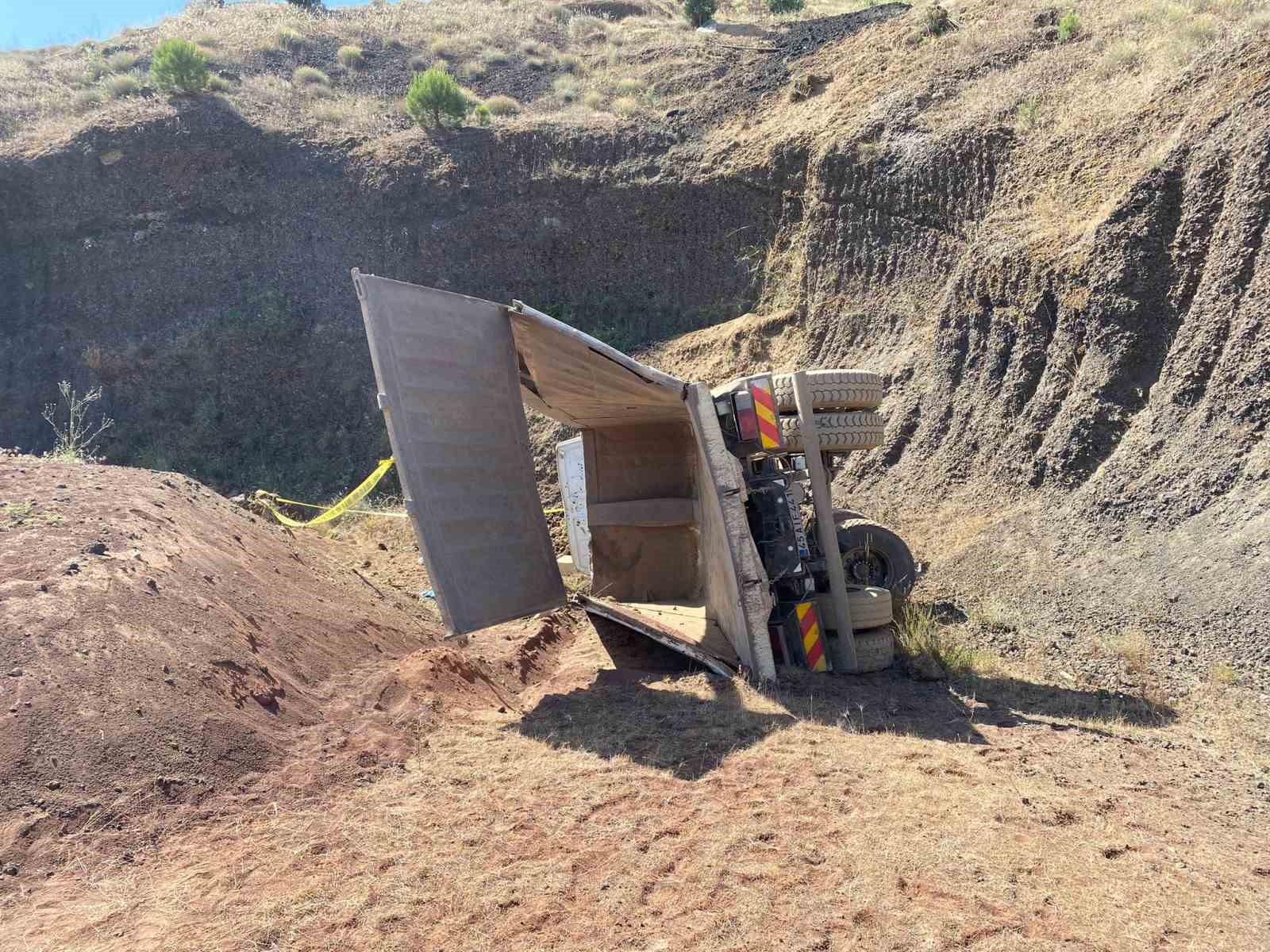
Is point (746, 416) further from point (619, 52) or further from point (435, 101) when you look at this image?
point (619, 52)

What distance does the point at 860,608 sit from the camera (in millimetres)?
7262

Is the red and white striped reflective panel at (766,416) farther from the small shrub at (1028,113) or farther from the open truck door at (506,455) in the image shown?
the small shrub at (1028,113)

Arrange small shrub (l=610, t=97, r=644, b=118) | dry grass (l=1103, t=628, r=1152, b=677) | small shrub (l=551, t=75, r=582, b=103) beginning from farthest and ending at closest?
small shrub (l=551, t=75, r=582, b=103) < small shrub (l=610, t=97, r=644, b=118) < dry grass (l=1103, t=628, r=1152, b=677)

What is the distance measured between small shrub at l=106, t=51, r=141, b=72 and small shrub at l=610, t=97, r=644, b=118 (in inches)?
641

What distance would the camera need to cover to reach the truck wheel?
29.3ft

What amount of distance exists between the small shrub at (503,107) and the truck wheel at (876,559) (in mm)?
20258

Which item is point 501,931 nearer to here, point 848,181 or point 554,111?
point 848,181

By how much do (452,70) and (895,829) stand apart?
29.1 m

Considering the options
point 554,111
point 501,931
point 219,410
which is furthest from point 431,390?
point 554,111

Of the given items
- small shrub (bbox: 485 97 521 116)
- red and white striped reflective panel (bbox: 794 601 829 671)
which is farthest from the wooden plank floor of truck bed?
small shrub (bbox: 485 97 521 116)

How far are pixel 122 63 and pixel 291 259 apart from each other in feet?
41.2

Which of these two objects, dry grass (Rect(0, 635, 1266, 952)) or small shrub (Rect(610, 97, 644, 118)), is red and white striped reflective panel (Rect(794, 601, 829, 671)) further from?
small shrub (Rect(610, 97, 644, 118))

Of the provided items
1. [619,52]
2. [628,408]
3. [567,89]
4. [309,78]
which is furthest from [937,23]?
[309,78]

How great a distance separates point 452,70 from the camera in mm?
28469
